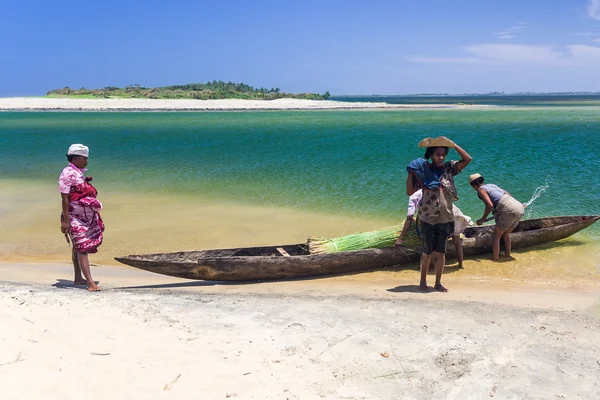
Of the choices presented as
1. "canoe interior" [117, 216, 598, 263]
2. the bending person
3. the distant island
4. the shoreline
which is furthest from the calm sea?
the distant island

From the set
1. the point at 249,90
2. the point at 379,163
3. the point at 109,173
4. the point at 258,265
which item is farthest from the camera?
the point at 249,90

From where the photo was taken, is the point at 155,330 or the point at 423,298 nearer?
the point at 155,330

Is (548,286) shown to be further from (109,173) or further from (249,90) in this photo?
(249,90)

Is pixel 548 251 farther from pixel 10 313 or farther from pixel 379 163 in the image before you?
pixel 379 163

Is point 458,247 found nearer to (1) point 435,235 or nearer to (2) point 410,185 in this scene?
(1) point 435,235

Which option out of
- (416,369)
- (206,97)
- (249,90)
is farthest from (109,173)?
(249,90)

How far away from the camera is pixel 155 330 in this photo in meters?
4.34

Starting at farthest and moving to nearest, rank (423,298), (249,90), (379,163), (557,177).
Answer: (249,90), (379,163), (557,177), (423,298)

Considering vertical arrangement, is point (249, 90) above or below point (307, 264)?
above

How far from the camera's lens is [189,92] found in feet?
307

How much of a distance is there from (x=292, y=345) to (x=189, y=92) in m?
94.3

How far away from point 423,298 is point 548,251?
126 inches

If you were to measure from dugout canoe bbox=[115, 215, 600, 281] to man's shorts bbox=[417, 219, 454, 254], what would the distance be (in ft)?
3.91

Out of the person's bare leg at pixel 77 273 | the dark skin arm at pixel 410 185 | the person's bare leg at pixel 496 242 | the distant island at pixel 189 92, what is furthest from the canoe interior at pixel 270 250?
the distant island at pixel 189 92
